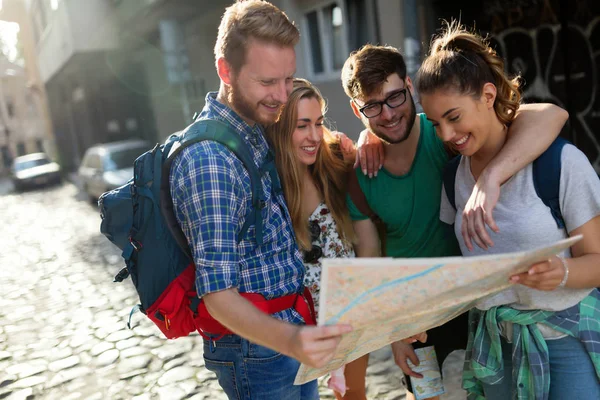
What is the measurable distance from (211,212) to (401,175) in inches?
45.7

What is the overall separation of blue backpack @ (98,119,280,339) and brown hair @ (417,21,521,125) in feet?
2.31

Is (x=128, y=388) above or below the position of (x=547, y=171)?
below

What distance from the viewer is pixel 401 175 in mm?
2393

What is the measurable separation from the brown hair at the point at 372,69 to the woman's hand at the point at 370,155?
240 mm

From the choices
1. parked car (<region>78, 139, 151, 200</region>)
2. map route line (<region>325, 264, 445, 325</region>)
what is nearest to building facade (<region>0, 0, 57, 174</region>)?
parked car (<region>78, 139, 151, 200</region>)

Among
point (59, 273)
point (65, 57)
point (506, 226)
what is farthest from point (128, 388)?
point (65, 57)

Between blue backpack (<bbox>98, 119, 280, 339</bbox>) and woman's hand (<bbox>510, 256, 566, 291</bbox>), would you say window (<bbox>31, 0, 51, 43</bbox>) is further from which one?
woman's hand (<bbox>510, 256, 566, 291</bbox>)

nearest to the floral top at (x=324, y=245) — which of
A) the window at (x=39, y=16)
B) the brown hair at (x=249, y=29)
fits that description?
the brown hair at (x=249, y=29)

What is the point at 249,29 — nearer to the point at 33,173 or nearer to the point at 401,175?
the point at 401,175

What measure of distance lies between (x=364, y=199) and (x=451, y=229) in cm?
43

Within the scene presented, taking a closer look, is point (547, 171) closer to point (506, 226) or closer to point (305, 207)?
point (506, 226)

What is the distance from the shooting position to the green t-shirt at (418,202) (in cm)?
234

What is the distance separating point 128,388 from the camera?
4.02 metres

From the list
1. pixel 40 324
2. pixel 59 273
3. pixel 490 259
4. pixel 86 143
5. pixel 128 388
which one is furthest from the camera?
pixel 86 143
